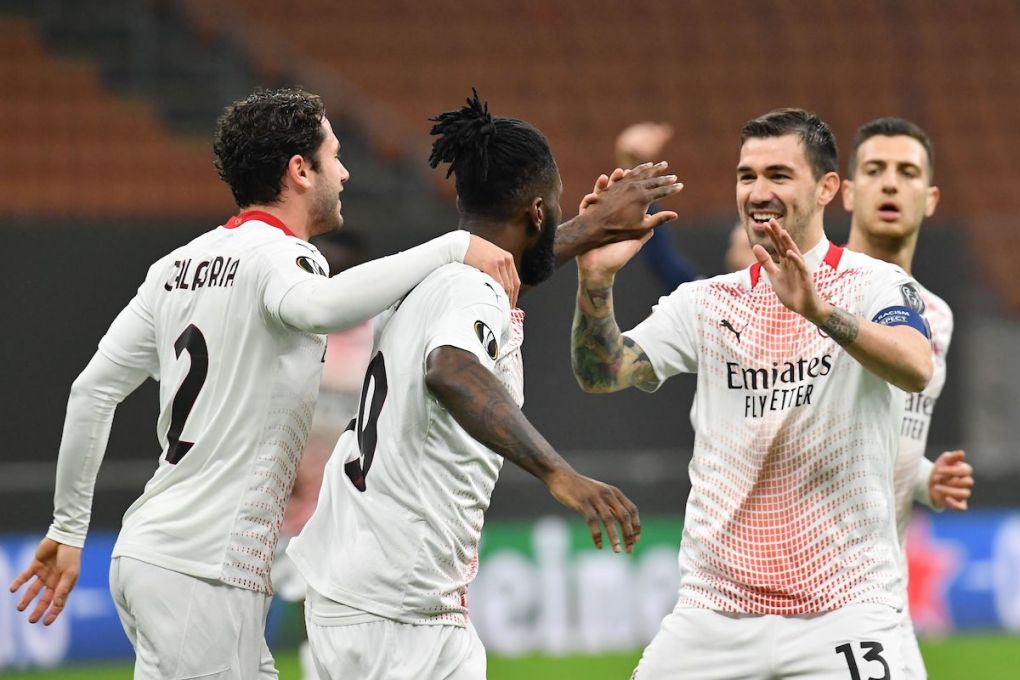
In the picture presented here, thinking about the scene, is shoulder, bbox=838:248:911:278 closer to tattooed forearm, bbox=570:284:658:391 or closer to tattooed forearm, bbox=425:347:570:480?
tattooed forearm, bbox=570:284:658:391

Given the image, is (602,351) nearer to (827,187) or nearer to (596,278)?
(596,278)

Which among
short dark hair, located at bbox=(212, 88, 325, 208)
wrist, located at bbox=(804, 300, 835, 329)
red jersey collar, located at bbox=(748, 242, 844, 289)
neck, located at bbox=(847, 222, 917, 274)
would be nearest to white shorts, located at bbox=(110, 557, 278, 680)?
short dark hair, located at bbox=(212, 88, 325, 208)

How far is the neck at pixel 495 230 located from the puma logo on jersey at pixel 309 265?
429 millimetres

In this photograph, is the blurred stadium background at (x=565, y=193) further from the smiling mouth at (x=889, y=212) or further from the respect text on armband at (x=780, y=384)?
the respect text on armband at (x=780, y=384)

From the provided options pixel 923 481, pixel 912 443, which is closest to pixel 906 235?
pixel 912 443

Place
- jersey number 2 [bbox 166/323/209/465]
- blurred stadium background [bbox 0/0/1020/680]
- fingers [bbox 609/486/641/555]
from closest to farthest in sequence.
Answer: fingers [bbox 609/486/641/555]
jersey number 2 [bbox 166/323/209/465]
blurred stadium background [bbox 0/0/1020/680]

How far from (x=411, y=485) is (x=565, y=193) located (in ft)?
30.4

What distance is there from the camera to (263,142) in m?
4.43

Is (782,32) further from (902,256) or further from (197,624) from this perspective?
(197,624)

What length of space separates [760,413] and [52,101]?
11461 mm

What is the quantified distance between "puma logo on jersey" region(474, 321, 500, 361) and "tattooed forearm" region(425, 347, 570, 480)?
Answer: 8 centimetres

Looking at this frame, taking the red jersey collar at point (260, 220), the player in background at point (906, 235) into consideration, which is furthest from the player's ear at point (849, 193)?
the red jersey collar at point (260, 220)

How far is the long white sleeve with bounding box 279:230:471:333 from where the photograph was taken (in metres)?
3.89

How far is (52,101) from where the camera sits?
14641mm
